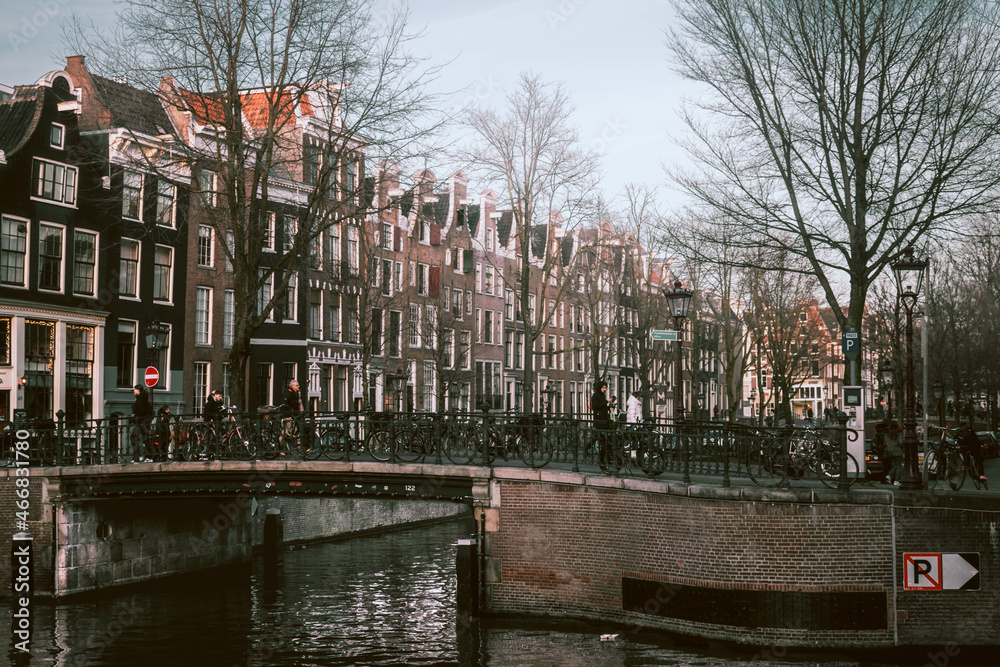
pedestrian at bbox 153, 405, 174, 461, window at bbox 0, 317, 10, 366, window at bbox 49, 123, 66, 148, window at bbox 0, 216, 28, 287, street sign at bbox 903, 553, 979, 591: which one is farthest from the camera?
window at bbox 49, 123, 66, 148

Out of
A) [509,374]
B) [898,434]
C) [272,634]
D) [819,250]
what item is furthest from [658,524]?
[509,374]

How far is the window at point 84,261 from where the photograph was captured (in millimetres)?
34125

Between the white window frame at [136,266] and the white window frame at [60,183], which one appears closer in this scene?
the white window frame at [60,183]

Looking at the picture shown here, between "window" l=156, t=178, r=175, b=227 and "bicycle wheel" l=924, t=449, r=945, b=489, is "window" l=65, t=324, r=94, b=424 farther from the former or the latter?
"bicycle wheel" l=924, t=449, r=945, b=489

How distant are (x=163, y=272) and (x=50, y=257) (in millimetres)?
4776

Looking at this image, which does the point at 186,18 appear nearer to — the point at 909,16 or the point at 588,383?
the point at 909,16

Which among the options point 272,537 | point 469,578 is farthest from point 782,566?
point 272,537

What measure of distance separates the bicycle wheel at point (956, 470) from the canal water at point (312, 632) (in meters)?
4.19

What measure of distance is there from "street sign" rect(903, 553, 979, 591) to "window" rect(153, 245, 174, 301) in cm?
2816

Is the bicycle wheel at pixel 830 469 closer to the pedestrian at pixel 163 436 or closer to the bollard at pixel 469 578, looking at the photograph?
the bollard at pixel 469 578

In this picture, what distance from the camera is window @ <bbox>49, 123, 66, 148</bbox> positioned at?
33.6 metres

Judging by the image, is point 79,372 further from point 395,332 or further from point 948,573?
point 948,573

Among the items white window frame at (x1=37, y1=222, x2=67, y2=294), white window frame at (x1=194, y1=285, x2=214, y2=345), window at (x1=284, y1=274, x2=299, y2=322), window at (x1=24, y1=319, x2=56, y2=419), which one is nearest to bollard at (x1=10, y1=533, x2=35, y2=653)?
window at (x1=24, y1=319, x2=56, y2=419)

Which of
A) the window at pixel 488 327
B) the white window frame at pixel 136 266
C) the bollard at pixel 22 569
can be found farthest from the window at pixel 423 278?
the bollard at pixel 22 569
